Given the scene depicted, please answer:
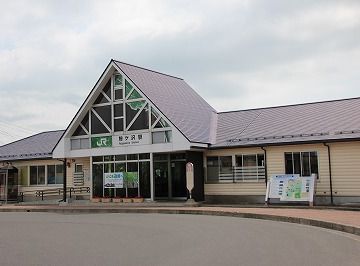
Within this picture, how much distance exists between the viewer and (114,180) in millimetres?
26250

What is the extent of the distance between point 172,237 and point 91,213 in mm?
10623

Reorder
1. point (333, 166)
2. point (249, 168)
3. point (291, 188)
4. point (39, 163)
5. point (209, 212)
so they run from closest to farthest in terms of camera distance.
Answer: point (209, 212) < point (291, 188) < point (333, 166) < point (249, 168) < point (39, 163)

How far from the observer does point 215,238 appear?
11.6 metres

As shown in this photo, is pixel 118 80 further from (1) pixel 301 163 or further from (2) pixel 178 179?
(1) pixel 301 163

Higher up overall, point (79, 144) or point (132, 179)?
point (79, 144)

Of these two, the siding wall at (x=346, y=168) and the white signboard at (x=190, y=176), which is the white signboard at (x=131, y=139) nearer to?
the white signboard at (x=190, y=176)

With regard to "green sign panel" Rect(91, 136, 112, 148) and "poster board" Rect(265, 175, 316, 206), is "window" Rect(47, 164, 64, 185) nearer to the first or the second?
"green sign panel" Rect(91, 136, 112, 148)

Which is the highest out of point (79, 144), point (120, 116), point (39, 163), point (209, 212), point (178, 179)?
point (120, 116)

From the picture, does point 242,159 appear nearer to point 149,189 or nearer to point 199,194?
point 199,194

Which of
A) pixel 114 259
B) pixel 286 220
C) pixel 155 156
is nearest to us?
pixel 114 259

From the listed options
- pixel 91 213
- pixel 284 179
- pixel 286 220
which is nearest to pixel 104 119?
pixel 91 213

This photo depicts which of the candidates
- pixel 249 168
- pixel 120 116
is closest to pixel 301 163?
pixel 249 168

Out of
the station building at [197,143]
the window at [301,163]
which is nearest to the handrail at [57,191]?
the station building at [197,143]

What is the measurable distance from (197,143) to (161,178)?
12.7ft
